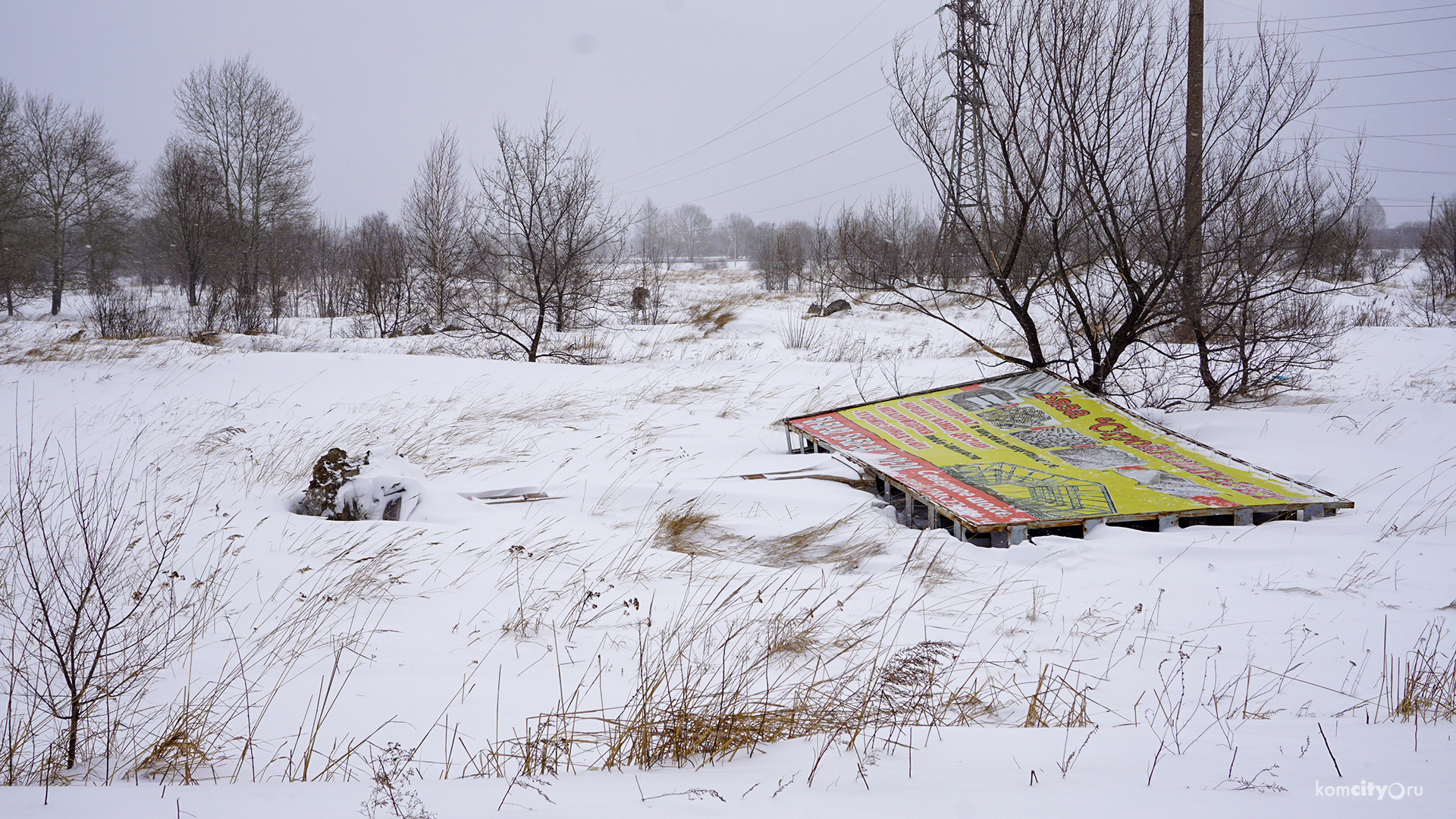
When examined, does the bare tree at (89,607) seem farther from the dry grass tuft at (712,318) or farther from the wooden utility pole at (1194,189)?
the dry grass tuft at (712,318)

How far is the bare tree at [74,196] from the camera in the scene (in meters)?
26.4

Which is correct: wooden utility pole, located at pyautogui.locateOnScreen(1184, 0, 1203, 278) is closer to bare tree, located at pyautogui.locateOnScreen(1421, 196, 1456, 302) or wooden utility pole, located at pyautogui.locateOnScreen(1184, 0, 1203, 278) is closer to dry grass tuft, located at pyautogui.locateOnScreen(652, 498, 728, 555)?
dry grass tuft, located at pyautogui.locateOnScreen(652, 498, 728, 555)

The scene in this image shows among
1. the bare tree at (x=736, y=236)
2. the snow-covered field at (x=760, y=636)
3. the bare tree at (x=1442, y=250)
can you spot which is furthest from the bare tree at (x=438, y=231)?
the bare tree at (x=736, y=236)

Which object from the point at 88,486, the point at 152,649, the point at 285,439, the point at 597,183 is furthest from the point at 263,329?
the point at 152,649

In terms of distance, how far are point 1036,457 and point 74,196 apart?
35.0 meters

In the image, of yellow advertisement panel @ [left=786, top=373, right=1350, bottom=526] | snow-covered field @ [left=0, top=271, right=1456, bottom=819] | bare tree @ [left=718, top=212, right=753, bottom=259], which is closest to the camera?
snow-covered field @ [left=0, top=271, right=1456, bottom=819]

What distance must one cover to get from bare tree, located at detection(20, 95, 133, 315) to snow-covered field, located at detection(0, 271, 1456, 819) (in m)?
26.4

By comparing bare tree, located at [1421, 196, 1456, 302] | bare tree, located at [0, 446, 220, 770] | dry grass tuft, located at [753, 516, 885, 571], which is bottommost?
dry grass tuft, located at [753, 516, 885, 571]

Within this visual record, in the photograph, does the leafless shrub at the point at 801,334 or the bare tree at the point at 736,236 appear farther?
the bare tree at the point at 736,236

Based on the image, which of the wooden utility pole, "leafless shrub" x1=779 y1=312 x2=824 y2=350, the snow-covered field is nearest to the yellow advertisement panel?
the snow-covered field

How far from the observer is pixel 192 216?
23312mm

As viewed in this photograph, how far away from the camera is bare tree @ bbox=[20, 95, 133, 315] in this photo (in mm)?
26438

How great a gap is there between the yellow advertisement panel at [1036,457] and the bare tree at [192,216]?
23231 millimetres

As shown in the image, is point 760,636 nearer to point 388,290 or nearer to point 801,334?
point 801,334
